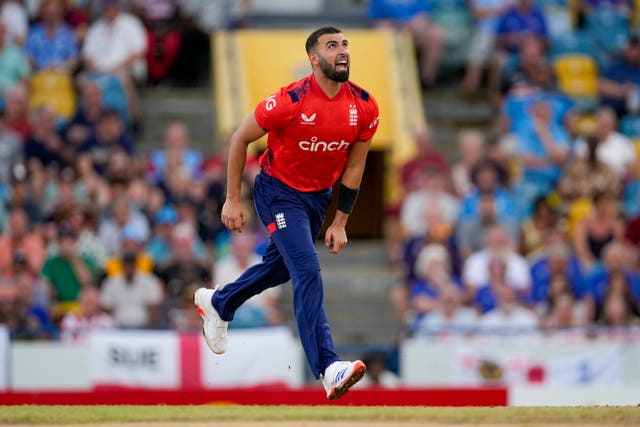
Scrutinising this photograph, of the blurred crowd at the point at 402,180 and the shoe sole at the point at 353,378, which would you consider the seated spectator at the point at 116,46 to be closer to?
the blurred crowd at the point at 402,180

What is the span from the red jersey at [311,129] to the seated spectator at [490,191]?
20.9 feet

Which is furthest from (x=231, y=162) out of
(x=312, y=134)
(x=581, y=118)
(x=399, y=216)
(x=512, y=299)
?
(x=581, y=118)

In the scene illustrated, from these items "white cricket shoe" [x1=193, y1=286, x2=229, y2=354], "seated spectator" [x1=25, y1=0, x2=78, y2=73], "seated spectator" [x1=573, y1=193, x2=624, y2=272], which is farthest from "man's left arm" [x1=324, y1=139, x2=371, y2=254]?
"seated spectator" [x1=25, y1=0, x2=78, y2=73]

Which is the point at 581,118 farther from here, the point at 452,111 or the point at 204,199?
the point at 204,199

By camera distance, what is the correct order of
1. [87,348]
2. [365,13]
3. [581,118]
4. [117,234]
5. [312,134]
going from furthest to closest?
[365,13], [581,118], [117,234], [87,348], [312,134]

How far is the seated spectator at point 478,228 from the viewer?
17.1m

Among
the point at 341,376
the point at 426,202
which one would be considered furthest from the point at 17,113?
the point at 341,376

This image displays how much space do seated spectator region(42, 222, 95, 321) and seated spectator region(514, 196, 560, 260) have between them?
4.58 meters

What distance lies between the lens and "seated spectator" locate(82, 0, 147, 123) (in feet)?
62.5

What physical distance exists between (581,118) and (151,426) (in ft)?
31.9

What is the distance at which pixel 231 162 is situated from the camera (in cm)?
1091

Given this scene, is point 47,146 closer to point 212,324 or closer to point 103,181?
point 103,181

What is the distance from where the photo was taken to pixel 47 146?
17797mm

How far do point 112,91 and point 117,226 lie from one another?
2403 millimetres
